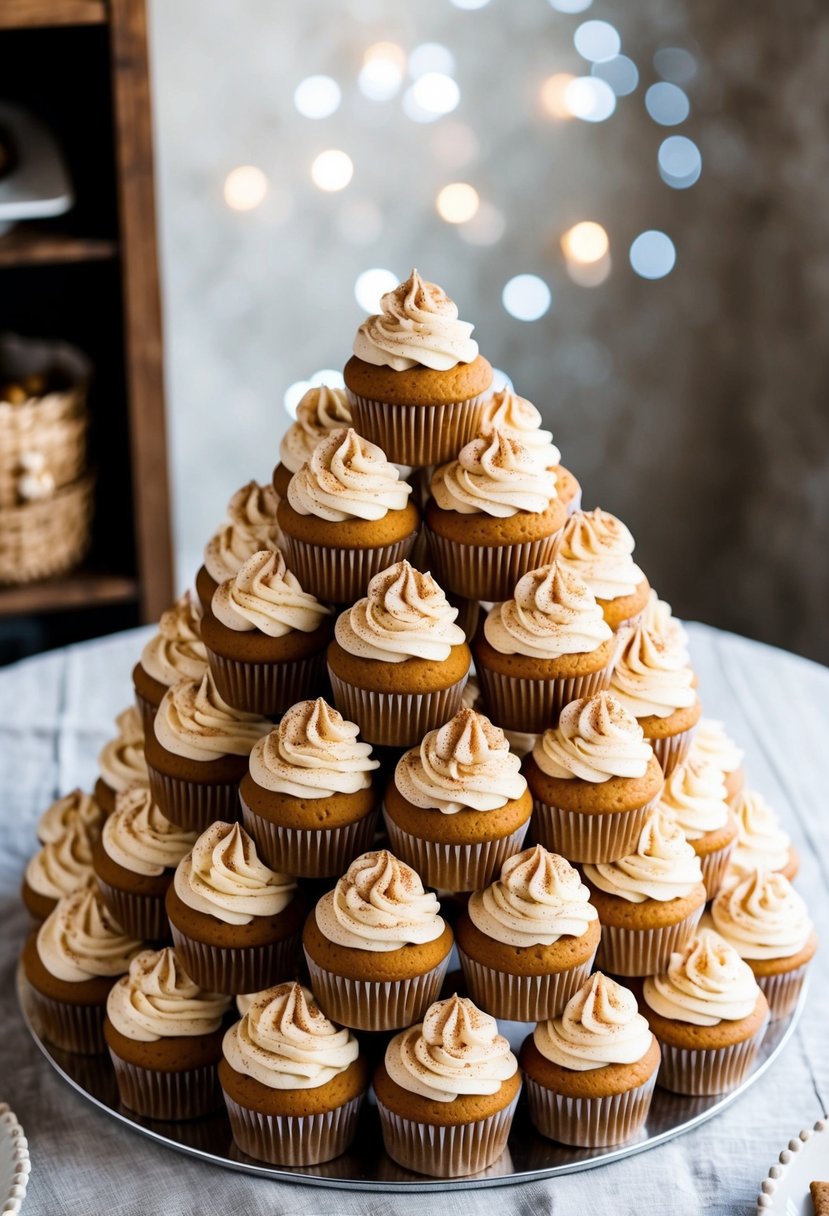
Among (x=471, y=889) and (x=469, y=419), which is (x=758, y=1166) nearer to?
(x=471, y=889)

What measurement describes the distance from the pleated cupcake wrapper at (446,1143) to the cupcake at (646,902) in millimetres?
194

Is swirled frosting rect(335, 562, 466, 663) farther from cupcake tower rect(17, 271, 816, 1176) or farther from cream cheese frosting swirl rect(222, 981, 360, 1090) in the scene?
Answer: cream cheese frosting swirl rect(222, 981, 360, 1090)

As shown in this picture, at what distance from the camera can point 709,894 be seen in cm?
161

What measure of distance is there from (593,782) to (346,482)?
1.25 feet

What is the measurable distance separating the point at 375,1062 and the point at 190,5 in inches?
91.0

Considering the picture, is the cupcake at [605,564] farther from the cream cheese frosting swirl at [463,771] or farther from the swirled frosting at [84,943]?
the swirled frosting at [84,943]

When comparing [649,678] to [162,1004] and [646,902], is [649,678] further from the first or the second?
[162,1004]

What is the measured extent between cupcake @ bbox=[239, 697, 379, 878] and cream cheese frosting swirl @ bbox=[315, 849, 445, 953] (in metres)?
0.05

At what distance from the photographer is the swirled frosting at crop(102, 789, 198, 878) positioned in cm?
153

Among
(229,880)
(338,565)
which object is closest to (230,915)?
(229,880)

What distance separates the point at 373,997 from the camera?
1.37 metres

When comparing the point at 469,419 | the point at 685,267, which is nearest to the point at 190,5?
the point at 685,267

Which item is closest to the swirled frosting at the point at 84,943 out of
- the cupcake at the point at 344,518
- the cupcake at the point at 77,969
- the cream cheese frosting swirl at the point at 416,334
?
the cupcake at the point at 77,969

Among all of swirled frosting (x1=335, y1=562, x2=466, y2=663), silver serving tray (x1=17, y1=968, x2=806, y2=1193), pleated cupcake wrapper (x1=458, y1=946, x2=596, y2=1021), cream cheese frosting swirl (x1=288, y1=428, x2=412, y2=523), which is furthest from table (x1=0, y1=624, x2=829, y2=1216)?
cream cheese frosting swirl (x1=288, y1=428, x2=412, y2=523)
